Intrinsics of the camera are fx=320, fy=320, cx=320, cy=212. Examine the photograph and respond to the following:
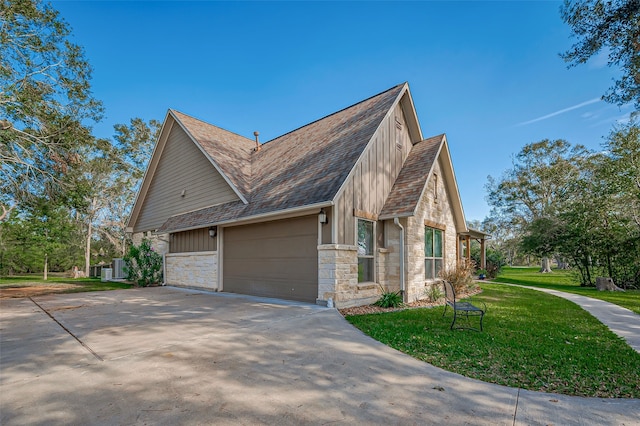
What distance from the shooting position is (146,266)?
14.2 meters

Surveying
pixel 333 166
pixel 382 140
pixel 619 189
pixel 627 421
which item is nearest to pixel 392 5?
pixel 382 140

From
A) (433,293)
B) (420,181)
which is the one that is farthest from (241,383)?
(420,181)

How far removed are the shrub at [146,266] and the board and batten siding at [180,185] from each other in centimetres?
180

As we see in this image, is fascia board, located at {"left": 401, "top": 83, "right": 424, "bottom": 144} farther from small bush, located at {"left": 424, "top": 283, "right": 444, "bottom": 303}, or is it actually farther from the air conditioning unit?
the air conditioning unit

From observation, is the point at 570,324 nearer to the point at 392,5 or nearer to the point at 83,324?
the point at 83,324

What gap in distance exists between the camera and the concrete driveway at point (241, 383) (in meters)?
2.90

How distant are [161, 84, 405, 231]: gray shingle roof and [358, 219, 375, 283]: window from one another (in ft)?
5.73

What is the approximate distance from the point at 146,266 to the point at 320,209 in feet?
33.0

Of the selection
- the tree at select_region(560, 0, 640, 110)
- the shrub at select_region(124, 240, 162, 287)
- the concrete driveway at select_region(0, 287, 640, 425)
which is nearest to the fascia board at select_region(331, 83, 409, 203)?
the concrete driveway at select_region(0, 287, 640, 425)

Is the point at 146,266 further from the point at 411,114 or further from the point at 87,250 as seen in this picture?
the point at 87,250

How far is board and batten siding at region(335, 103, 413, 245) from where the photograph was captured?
8.39 meters

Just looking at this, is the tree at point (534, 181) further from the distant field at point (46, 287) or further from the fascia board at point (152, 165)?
the distant field at point (46, 287)

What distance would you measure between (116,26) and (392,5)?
11335 mm

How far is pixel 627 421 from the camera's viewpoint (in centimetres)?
289
